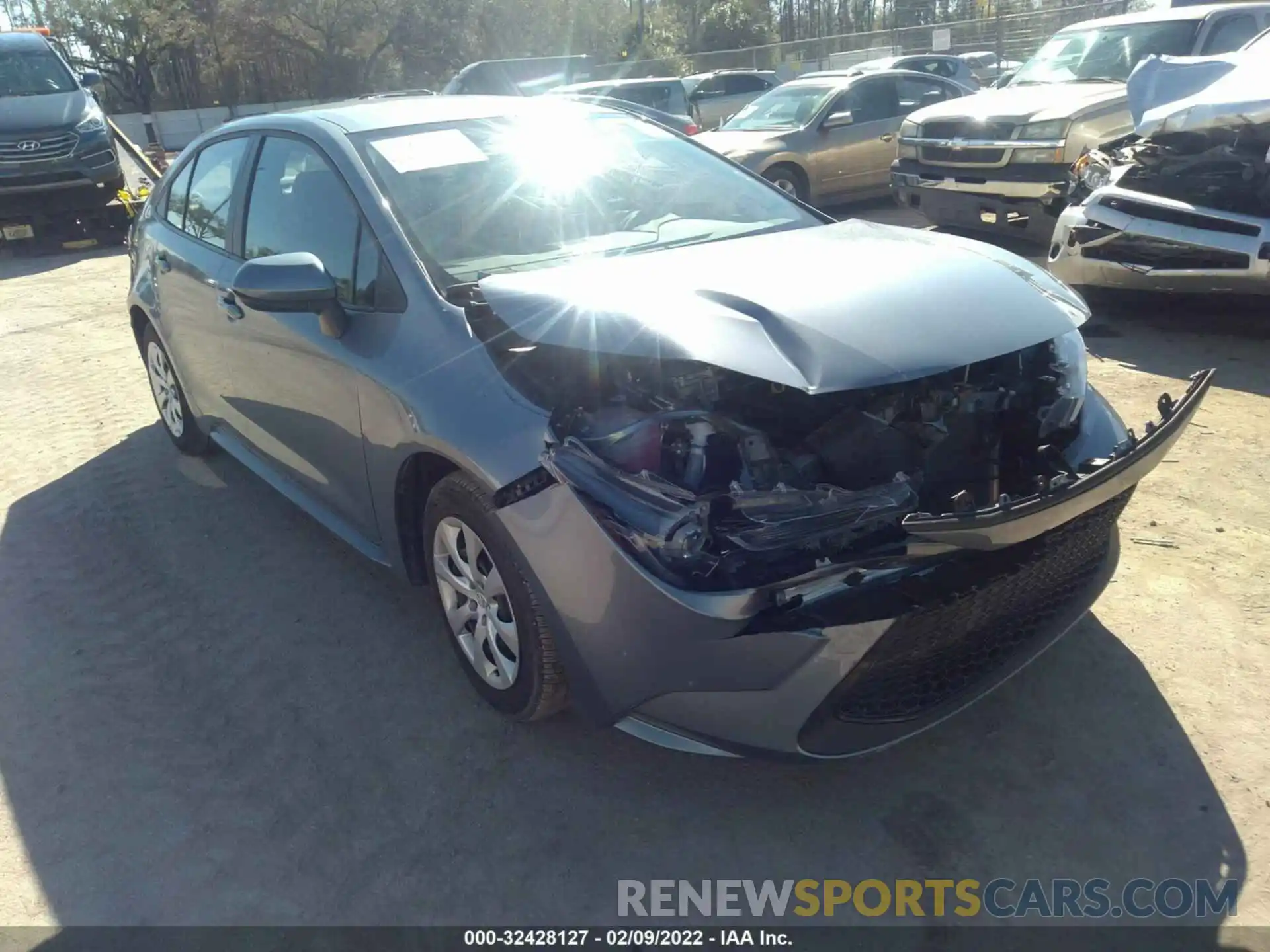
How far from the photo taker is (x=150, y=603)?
3992 mm

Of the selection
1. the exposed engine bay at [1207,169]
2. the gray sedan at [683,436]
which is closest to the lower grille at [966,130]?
the exposed engine bay at [1207,169]

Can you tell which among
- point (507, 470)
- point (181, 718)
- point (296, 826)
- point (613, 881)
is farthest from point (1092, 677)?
point (181, 718)

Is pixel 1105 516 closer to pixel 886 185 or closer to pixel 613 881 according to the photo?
pixel 613 881

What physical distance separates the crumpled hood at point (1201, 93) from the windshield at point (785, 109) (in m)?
4.83

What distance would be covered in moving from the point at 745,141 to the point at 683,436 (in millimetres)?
9519

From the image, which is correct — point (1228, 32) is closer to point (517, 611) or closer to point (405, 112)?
point (405, 112)

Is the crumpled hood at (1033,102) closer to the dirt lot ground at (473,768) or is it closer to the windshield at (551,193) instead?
the dirt lot ground at (473,768)

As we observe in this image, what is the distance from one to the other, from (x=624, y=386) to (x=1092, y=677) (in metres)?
1.71

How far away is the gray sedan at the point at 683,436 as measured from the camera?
2354 mm

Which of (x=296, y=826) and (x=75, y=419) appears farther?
(x=75, y=419)

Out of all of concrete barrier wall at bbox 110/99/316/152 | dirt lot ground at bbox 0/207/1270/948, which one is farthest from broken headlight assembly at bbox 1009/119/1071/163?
concrete barrier wall at bbox 110/99/316/152

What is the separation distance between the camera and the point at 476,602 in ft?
9.80

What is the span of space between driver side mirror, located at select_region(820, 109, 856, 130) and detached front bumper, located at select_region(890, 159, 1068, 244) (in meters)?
2.00

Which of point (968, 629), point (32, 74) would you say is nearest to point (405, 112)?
point (968, 629)
